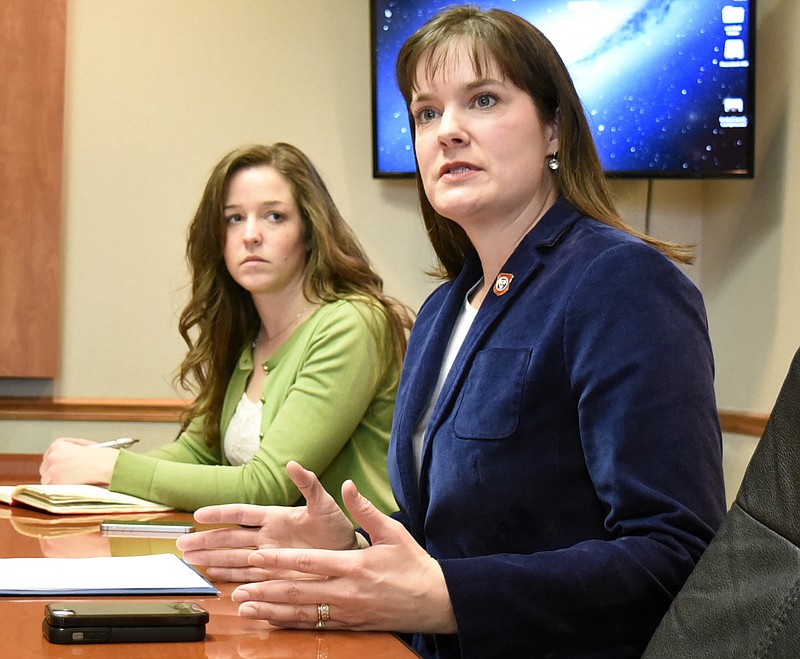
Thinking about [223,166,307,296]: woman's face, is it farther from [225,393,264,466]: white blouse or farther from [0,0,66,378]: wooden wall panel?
[0,0,66,378]: wooden wall panel

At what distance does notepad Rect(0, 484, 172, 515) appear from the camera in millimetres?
1935

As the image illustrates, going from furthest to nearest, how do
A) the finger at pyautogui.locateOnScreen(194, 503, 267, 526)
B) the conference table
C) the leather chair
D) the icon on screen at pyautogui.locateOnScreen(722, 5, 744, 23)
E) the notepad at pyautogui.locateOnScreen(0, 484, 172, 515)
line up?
the icon on screen at pyautogui.locateOnScreen(722, 5, 744, 23)
the notepad at pyautogui.locateOnScreen(0, 484, 172, 515)
the finger at pyautogui.locateOnScreen(194, 503, 267, 526)
the conference table
the leather chair

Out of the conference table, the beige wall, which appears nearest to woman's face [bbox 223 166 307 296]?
the beige wall

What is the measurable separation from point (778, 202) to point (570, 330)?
186cm

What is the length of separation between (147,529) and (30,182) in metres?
1.92

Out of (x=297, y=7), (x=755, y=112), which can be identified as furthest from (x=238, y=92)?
(x=755, y=112)

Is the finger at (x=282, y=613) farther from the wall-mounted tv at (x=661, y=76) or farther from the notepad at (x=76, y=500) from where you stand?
the wall-mounted tv at (x=661, y=76)

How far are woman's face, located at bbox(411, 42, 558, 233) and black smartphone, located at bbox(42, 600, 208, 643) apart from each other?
0.72m

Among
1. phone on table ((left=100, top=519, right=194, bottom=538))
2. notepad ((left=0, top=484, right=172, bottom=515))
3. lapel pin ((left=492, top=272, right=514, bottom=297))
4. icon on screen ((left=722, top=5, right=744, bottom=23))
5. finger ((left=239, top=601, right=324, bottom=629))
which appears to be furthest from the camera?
icon on screen ((left=722, top=5, right=744, bottom=23))

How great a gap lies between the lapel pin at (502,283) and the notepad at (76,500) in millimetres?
944

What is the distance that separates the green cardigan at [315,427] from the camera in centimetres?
210

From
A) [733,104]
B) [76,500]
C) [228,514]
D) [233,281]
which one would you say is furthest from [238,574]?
[733,104]

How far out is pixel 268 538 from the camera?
129 cm

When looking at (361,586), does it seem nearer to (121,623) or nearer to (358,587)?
(358,587)
